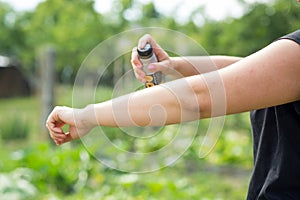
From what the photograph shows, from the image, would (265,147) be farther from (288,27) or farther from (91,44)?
(91,44)

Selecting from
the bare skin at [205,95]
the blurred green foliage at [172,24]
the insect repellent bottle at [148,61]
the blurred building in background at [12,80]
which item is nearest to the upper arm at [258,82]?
the bare skin at [205,95]

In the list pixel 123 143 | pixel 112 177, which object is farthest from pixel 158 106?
pixel 123 143

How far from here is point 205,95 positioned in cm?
114

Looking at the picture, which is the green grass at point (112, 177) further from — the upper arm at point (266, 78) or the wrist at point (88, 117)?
the upper arm at point (266, 78)

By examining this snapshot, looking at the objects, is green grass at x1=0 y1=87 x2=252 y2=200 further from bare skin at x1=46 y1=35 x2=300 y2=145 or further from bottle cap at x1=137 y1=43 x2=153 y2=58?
bare skin at x1=46 y1=35 x2=300 y2=145

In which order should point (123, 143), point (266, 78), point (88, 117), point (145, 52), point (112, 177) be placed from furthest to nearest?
point (123, 143)
point (112, 177)
point (145, 52)
point (88, 117)
point (266, 78)

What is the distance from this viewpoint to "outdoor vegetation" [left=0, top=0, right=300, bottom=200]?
3.83 meters

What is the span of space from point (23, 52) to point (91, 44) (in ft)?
26.6

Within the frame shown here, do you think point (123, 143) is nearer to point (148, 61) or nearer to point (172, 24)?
point (172, 24)

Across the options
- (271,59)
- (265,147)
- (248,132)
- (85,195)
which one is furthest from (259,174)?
(248,132)

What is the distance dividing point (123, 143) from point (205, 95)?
12.7ft

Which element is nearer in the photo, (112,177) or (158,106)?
(158,106)

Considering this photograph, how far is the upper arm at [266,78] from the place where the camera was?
3.50ft

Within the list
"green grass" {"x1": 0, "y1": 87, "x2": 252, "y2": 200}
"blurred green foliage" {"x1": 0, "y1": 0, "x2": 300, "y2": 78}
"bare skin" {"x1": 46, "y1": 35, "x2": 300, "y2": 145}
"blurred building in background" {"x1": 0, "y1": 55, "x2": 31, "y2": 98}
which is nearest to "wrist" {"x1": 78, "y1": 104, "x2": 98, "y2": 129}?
"bare skin" {"x1": 46, "y1": 35, "x2": 300, "y2": 145}
